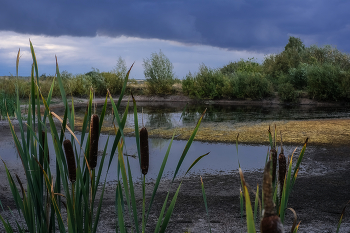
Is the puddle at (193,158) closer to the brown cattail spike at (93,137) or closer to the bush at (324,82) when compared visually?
the brown cattail spike at (93,137)

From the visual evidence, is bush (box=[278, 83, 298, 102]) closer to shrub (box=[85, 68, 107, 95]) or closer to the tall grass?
shrub (box=[85, 68, 107, 95])

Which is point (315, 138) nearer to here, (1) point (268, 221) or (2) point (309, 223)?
(2) point (309, 223)

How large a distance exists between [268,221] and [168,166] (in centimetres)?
495

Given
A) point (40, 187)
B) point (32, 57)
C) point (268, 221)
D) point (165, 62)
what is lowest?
point (40, 187)

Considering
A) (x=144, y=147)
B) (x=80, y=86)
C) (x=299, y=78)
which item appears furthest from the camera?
(x=80, y=86)

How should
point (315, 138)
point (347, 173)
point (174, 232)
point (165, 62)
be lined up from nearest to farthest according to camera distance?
point (174, 232), point (347, 173), point (315, 138), point (165, 62)

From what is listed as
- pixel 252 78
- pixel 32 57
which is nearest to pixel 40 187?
pixel 32 57

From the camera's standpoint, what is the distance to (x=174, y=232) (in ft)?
9.53

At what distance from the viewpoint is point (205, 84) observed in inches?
827

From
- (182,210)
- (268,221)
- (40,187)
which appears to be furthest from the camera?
(182,210)

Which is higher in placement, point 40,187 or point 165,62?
point 165,62

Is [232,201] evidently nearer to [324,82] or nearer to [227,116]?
[227,116]

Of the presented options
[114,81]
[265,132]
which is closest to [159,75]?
[114,81]

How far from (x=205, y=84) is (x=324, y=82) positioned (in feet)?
23.4
